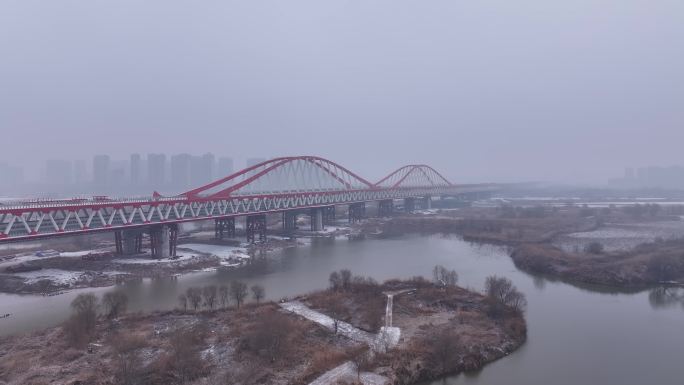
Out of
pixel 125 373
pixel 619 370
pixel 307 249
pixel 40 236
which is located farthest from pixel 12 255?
pixel 619 370

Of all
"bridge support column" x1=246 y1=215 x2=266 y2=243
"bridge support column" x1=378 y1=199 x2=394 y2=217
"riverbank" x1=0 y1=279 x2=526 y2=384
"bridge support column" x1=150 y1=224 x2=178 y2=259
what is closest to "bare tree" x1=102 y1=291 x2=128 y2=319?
"riverbank" x1=0 y1=279 x2=526 y2=384

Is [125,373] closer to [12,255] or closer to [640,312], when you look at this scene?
[640,312]

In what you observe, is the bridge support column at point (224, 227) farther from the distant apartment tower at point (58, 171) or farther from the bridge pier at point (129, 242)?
the distant apartment tower at point (58, 171)

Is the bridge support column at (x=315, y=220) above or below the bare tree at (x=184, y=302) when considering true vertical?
above

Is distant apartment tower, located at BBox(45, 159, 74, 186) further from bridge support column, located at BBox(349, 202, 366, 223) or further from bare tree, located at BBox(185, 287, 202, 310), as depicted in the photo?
bare tree, located at BBox(185, 287, 202, 310)

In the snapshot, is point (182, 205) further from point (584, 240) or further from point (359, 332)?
point (584, 240)

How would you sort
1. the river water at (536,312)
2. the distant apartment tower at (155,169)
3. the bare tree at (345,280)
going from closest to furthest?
the river water at (536,312), the bare tree at (345,280), the distant apartment tower at (155,169)

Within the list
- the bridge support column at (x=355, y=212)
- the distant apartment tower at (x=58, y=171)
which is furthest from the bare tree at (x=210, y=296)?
the distant apartment tower at (x=58, y=171)
